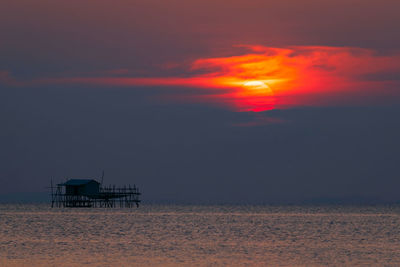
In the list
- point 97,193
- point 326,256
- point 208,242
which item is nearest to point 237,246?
point 208,242

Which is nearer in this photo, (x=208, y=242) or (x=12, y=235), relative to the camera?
(x=208, y=242)

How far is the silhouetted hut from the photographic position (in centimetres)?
13288

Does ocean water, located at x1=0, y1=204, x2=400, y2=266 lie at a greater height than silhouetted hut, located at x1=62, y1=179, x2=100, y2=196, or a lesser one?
lesser

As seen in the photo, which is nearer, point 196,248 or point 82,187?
point 196,248

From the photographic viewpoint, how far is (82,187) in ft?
436

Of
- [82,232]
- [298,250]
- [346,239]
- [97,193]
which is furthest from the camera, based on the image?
[97,193]

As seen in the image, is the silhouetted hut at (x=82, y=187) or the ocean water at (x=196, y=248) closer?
the ocean water at (x=196, y=248)

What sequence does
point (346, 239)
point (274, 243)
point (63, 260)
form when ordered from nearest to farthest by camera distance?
point (63, 260) → point (274, 243) → point (346, 239)

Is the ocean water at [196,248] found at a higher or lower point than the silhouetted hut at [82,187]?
lower

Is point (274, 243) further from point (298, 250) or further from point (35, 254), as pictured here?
point (35, 254)

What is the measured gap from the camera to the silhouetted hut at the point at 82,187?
132875 mm

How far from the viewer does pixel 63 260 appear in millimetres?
43812

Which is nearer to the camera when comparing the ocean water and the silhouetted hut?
the ocean water

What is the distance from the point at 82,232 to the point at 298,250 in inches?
1051
